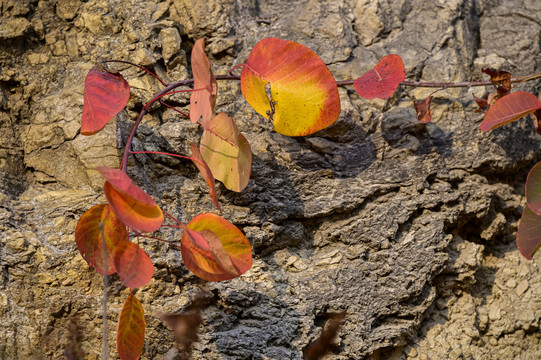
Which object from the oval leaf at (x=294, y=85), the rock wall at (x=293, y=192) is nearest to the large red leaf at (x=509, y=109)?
the rock wall at (x=293, y=192)

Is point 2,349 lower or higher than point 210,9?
lower

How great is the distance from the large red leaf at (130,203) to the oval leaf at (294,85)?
0.39 metres

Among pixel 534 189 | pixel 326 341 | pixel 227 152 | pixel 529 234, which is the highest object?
pixel 227 152

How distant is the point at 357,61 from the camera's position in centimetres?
158

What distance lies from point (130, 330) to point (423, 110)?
921 mm

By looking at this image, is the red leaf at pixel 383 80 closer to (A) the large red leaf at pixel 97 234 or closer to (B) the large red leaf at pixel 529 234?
(B) the large red leaf at pixel 529 234

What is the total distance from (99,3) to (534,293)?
4.88 ft

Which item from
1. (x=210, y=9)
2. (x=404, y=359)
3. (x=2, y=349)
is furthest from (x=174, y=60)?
(x=404, y=359)

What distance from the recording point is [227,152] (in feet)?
4.04

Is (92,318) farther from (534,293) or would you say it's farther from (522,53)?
(522,53)

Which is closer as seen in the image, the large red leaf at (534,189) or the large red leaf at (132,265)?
the large red leaf at (132,265)

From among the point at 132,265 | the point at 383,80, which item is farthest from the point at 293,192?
the point at 132,265

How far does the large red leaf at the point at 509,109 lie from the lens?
1263 millimetres

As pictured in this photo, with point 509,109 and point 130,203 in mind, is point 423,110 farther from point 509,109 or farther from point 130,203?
point 130,203
